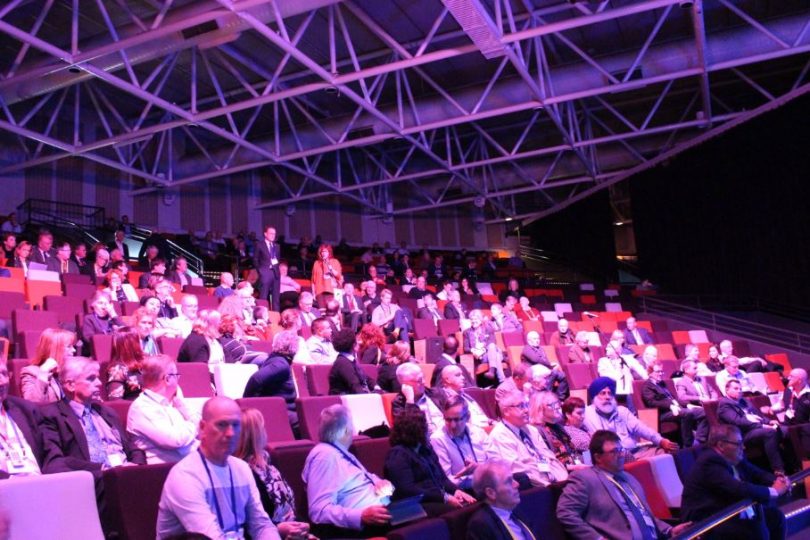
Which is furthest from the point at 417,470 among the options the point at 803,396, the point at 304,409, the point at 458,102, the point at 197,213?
the point at 197,213

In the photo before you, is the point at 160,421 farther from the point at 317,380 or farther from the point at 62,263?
the point at 62,263

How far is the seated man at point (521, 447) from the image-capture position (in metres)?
4.00

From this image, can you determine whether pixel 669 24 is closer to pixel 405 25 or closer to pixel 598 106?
pixel 598 106

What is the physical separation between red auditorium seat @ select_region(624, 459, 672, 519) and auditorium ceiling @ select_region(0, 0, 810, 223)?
206 inches

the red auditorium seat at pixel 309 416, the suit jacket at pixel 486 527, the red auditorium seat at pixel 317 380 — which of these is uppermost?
the red auditorium seat at pixel 317 380

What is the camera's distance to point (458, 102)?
38.0 feet

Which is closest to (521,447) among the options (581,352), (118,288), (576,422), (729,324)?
(576,422)

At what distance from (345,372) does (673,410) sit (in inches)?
132

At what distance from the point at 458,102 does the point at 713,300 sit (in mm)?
6170

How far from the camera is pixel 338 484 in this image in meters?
2.90

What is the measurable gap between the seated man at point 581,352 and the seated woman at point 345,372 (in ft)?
13.3

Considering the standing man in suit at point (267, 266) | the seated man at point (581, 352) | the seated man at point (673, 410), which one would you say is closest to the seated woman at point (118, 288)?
the standing man in suit at point (267, 266)

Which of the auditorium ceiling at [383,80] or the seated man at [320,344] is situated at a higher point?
the auditorium ceiling at [383,80]

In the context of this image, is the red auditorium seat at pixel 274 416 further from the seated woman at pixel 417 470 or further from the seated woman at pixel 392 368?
the seated woman at pixel 392 368
